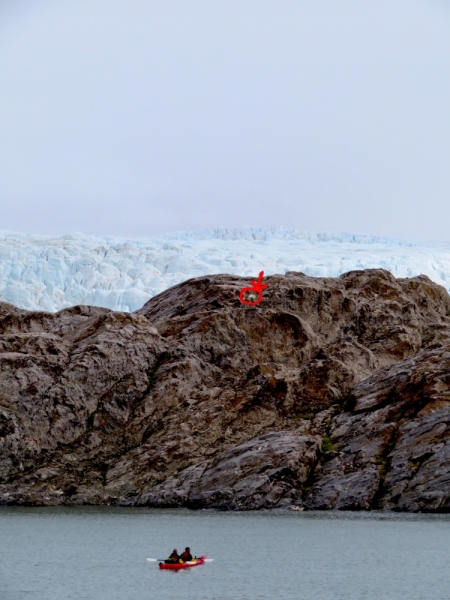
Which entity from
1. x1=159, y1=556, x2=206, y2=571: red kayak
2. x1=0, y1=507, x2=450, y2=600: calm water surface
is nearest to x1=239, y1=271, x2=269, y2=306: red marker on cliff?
x1=0, y1=507, x2=450, y2=600: calm water surface

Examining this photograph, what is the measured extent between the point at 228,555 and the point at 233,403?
48.0 m

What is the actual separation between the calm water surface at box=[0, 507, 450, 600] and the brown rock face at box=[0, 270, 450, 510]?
7516 millimetres

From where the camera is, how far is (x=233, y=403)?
401ft

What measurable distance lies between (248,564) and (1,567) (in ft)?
59.0

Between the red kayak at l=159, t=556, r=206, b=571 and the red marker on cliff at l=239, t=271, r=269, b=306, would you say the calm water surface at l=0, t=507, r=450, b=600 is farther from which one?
the red marker on cliff at l=239, t=271, r=269, b=306

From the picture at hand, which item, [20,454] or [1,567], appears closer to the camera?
[1,567]

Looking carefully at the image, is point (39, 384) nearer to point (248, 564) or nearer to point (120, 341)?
point (120, 341)

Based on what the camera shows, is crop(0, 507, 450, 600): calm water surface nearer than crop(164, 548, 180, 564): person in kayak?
Yes

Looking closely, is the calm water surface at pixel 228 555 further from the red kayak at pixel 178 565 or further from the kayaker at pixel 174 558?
the kayaker at pixel 174 558

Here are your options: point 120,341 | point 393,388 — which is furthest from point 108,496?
point 393,388

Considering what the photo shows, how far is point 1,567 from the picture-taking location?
68.9 m

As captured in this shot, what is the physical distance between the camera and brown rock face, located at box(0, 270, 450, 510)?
105438 millimetres

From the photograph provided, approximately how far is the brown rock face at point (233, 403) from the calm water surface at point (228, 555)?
24.7ft

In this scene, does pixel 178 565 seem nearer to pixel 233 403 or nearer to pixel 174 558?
pixel 174 558
